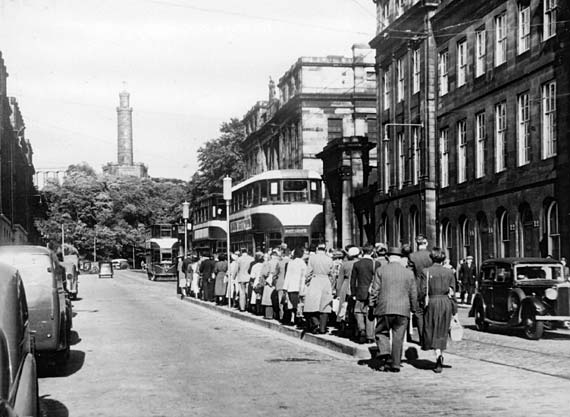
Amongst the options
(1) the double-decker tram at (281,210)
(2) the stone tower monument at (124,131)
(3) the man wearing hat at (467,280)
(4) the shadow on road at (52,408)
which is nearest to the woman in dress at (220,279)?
(3) the man wearing hat at (467,280)

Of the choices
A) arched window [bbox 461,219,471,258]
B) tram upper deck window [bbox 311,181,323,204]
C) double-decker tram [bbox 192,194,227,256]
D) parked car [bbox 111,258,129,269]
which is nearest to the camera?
arched window [bbox 461,219,471,258]

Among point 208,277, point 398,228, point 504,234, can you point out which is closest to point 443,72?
point 398,228

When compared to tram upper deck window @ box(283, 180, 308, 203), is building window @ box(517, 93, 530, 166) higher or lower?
higher

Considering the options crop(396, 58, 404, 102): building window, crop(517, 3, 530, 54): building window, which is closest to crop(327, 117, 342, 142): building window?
crop(396, 58, 404, 102): building window

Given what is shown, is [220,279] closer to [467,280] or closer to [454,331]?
[467,280]

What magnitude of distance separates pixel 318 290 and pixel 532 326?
449 centimetres

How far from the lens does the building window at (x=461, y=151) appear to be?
37500mm

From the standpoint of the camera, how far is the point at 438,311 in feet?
39.7

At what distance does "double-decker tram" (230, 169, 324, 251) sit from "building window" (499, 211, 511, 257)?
1115 centimetres

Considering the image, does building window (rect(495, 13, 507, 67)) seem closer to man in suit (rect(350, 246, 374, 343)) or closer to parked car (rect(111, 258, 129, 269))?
man in suit (rect(350, 246, 374, 343))

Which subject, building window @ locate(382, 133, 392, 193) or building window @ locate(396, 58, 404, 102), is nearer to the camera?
building window @ locate(396, 58, 404, 102)

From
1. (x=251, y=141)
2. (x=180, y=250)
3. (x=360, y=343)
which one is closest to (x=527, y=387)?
(x=360, y=343)

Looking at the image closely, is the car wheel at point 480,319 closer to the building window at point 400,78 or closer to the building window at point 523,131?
the building window at point 523,131

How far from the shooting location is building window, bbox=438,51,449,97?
39281mm
